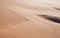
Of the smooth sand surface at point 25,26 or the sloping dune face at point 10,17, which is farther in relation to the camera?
the sloping dune face at point 10,17

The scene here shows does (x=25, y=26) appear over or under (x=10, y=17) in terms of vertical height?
under

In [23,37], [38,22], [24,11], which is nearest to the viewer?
[23,37]

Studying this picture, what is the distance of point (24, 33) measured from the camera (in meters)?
0.74

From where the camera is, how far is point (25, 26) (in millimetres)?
808

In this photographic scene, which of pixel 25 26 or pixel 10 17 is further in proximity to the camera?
pixel 10 17

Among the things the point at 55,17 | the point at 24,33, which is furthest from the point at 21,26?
the point at 55,17

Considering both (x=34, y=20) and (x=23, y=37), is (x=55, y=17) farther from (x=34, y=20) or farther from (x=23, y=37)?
(x=23, y=37)

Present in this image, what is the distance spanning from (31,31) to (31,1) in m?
0.65

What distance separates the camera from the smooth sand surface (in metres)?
0.73

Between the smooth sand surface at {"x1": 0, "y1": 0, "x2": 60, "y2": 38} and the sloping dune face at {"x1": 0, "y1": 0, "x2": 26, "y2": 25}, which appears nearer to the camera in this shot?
the smooth sand surface at {"x1": 0, "y1": 0, "x2": 60, "y2": 38}

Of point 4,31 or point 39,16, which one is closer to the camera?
point 4,31

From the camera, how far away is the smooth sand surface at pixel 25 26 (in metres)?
0.73

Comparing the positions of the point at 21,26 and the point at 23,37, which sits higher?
the point at 21,26

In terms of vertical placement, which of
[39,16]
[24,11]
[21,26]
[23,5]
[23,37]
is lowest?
[23,37]
